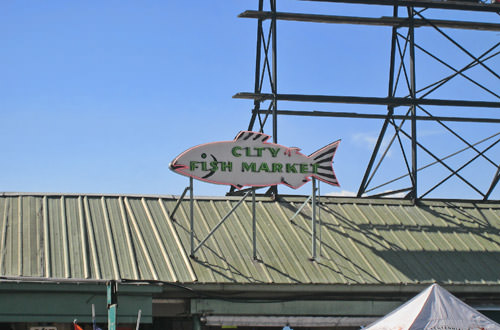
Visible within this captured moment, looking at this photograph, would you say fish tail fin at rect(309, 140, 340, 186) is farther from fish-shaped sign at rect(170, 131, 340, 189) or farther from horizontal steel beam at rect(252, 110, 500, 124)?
horizontal steel beam at rect(252, 110, 500, 124)

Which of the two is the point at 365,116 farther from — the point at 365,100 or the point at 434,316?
the point at 434,316

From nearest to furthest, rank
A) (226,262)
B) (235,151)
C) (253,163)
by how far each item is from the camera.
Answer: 1. (226,262)
2. (235,151)
3. (253,163)

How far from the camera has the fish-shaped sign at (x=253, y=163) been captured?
19.0 m

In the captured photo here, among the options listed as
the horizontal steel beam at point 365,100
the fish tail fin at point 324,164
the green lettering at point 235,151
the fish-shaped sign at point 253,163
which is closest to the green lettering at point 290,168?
the fish-shaped sign at point 253,163

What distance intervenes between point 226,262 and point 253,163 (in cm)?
267

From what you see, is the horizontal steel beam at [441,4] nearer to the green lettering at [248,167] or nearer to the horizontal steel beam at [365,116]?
the horizontal steel beam at [365,116]

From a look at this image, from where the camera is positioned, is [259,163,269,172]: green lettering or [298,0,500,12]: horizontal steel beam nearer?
[259,163,269,172]: green lettering

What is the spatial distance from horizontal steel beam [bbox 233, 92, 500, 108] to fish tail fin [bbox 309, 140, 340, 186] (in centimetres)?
270

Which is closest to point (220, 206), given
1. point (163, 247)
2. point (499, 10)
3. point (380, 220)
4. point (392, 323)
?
point (163, 247)

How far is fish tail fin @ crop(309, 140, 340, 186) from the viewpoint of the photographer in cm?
1998

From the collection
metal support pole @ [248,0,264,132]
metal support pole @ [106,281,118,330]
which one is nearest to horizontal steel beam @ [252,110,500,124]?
metal support pole @ [248,0,264,132]

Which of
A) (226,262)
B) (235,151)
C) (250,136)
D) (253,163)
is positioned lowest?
(226,262)

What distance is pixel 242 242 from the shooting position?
62.5 ft

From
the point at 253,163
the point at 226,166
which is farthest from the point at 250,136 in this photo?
the point at 226,166
